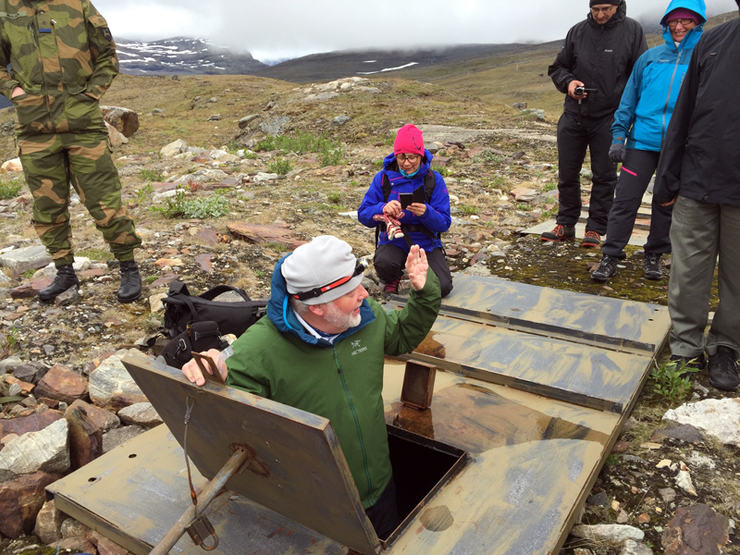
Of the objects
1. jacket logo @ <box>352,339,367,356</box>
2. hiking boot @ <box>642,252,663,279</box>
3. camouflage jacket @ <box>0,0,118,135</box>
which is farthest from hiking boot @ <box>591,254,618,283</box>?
camouflage jacket @ <box>0,0,118,135</box>

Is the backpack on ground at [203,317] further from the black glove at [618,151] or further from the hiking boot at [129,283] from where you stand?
the black glove at [618,151]

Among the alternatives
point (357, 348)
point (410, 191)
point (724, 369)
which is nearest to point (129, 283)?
point (410, 191)

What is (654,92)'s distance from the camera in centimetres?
419

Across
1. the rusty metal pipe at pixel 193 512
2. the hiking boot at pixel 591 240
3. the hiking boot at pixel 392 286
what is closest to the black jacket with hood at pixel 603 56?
the hiking boot at pixel 591 240

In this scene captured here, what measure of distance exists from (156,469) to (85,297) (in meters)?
2.57

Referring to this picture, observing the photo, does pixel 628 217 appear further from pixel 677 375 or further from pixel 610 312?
pixel 677 375

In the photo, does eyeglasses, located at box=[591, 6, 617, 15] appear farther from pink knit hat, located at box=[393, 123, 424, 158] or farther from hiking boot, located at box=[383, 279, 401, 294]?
hiking boot, located at box=[383, 279, 401, 294]

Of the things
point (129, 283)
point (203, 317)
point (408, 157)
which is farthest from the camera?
point (129, 283)

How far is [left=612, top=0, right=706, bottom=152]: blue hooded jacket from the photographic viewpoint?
13.2 feet

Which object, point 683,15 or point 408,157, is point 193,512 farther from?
point 683,15

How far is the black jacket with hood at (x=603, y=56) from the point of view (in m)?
4.92

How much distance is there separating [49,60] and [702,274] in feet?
14.7

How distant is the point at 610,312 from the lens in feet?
12.2

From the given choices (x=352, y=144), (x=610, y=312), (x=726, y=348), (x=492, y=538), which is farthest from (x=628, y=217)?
(x=352, y=144)
